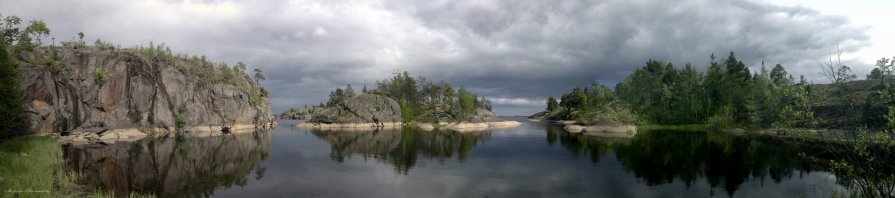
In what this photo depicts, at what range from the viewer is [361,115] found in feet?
568

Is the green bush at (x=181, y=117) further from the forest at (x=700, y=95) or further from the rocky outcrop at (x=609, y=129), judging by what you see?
the forest at (x=700, y=95)

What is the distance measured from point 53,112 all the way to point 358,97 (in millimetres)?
101964

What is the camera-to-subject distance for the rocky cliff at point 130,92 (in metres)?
88.1

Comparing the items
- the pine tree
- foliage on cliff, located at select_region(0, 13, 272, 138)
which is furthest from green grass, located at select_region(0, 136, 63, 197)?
foliage on cliff, located at select_region(0, 13, 272, 138)

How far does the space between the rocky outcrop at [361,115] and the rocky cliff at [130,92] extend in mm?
28075

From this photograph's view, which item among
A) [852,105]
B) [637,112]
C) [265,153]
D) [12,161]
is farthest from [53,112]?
[637,112]

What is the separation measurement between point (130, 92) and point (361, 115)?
7697cm

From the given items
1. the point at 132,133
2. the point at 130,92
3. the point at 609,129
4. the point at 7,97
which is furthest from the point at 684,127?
the point at 130,92

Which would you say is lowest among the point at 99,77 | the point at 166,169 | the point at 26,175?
the point at 166,169

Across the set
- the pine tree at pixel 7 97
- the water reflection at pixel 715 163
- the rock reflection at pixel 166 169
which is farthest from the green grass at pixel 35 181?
the water reflection at pixel 715 163

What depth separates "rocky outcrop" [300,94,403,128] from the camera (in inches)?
6742

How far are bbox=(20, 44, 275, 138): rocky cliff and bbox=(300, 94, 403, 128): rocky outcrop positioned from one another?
1105 inches

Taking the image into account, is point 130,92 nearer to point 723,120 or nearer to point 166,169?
point 166,169

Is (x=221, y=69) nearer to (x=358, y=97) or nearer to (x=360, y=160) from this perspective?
(x=358, y=97)
